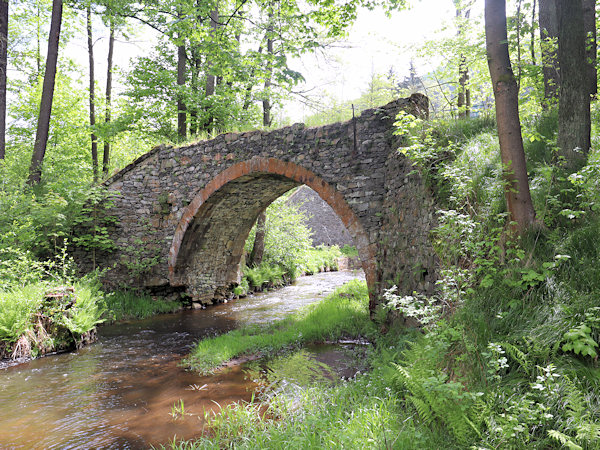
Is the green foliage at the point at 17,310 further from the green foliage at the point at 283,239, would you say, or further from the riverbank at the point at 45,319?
the green foliage at the point at 283,239

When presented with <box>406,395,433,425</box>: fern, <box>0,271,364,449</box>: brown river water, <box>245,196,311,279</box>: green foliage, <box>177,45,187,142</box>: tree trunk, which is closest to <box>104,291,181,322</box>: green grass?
<box>0,271,364,449</box>: brown river water

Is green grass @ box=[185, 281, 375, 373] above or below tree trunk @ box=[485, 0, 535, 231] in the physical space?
below

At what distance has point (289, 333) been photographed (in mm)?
6207

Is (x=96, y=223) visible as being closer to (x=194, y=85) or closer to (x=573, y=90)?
(x=194, y=85)

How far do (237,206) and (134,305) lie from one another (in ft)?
11.2

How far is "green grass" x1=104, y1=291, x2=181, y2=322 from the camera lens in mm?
8430

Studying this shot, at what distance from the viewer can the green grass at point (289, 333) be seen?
557 centimetres

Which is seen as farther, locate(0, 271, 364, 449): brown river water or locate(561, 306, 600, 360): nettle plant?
locate(0, 271, 364, 449): brown river water

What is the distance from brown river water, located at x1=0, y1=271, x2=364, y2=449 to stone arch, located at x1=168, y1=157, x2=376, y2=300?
91.8 inches

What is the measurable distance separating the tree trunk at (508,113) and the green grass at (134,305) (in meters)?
7.72

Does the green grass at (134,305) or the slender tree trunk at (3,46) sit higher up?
the slender tree trunk at (3,46)

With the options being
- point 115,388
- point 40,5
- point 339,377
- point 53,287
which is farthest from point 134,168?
point 40,5

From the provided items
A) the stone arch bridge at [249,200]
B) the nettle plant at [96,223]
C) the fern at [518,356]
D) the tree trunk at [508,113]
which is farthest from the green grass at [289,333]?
the nettle plant at [96,223]

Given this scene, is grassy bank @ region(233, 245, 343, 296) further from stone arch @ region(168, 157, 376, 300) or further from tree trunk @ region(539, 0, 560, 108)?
tree trunk @ region(539, 0, 560, 108)
